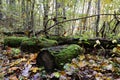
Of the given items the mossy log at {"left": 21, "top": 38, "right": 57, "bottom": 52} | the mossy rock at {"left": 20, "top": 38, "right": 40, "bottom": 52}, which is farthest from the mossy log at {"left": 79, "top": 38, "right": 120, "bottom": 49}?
the mossy rock at {"left": 20, "top": 38, "right": 40, "bottom": 52}

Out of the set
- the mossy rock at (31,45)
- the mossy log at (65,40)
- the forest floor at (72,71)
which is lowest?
the forest floor at (72,71)

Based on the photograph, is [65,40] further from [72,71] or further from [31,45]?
[72,71]

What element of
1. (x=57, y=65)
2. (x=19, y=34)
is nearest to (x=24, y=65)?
(x=57, y=65)

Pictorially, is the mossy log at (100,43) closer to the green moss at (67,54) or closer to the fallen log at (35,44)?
the green moss at (67,54)

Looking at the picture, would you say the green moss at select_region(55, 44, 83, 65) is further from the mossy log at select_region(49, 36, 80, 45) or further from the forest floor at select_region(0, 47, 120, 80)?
the mossy log at select_region(49, 36, 80, 45)

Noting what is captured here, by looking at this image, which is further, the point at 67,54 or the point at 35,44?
the point at 35,44

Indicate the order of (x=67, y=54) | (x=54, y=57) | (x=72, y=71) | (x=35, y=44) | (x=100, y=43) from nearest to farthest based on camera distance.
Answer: (x=72, y=71), (x=54, y=57), (x=67, y=54), (x=100, y=43), (x=35, y=44)

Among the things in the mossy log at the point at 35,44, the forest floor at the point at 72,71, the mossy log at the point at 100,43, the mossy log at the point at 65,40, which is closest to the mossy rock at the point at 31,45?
the mossy log at the point at 35,44

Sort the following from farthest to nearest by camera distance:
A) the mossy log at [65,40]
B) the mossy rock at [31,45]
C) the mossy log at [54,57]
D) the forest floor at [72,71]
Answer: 1. the mossy rock at [31,45]
2. the mossy log at [65,40]
3. the mossy log at [54,57]
4. the forest floor at [72,71]

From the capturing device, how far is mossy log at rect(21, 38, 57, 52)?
20.2ft

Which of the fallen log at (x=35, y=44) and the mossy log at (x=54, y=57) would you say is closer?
the mossy log at (x=54, y=57)

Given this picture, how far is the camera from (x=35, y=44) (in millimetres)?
6242

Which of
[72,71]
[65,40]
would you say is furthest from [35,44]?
[72,71]

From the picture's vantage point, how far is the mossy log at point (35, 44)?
20.2ft
